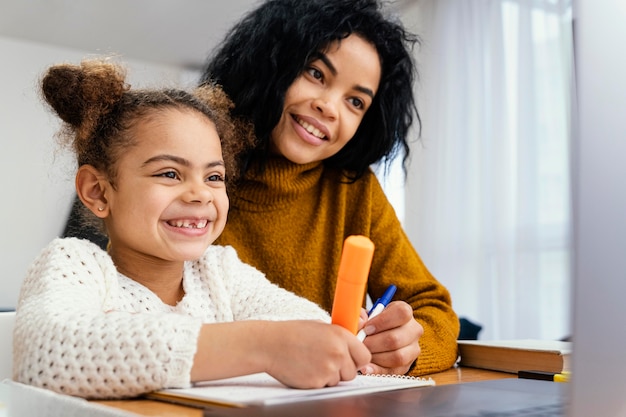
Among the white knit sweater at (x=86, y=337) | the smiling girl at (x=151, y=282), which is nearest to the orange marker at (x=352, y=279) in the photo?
the smiling girl at (x=151, y=282)

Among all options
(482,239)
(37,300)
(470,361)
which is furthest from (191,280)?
(482,239)

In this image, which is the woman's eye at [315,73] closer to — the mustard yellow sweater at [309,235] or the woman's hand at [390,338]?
the mustard yellow sweater at [309,235]

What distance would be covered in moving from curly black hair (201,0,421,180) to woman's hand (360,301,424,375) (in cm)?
50

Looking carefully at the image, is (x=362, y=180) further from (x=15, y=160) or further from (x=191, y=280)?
(x=15, y=160)

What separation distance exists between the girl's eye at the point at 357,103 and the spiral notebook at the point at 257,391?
726 millimetres

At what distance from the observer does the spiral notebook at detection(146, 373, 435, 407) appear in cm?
50

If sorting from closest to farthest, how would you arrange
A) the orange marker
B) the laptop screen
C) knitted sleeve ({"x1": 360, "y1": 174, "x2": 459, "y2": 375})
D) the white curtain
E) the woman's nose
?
the laptop screen, the orange marker, knitted sleeve ({"x1": 360, "y1": 174, "x2": 459, "y2": 375}), the woman's nose, the white curtain

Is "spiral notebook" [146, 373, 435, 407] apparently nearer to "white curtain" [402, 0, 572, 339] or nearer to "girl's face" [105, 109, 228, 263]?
"girl's face" [105, 109, 228, 263]

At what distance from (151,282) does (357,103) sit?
1.95 ft

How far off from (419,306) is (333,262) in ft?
0.63

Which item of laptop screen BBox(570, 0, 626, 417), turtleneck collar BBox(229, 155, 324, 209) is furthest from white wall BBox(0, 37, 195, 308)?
laptop screen BBox(570, 0, 626, 417)

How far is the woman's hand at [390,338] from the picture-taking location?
87 centimetres

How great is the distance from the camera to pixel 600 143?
0.42 m

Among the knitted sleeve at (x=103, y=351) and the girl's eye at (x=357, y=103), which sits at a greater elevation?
the girl's eye at (x=357, y=103)
